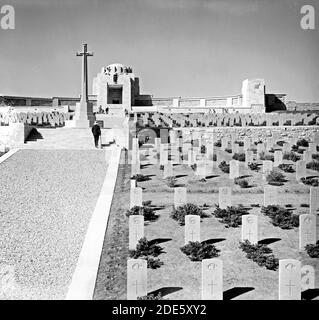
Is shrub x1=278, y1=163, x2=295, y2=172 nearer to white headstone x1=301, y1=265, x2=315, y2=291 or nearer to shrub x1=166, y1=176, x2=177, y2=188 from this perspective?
shrub x1=166, y1=176, x2=177, y2=188

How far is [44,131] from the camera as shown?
741 inches

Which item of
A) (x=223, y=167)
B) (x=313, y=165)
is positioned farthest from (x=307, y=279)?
(x=313, y=165)

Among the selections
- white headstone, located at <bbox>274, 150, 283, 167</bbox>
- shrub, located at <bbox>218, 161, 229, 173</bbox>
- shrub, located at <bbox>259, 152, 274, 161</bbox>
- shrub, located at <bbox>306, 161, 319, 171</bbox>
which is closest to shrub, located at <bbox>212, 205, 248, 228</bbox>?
shrub, located at <bbox>218, 161, 229, 173</bbox>

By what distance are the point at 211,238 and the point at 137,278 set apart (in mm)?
2306

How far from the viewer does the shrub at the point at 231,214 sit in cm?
811

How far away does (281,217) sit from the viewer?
27.1 feet

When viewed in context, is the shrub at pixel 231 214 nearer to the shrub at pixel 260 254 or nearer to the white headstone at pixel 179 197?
the white headstone at pixel 179 197

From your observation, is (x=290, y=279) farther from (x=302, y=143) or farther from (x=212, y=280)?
(x=302, y=143)

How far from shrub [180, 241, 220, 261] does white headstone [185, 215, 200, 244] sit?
0.18 m
